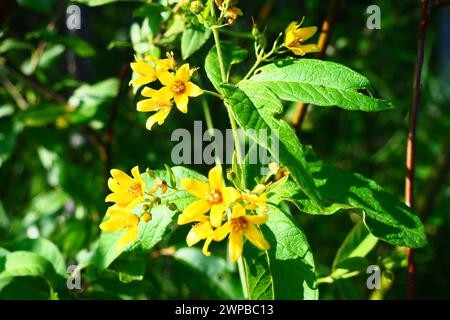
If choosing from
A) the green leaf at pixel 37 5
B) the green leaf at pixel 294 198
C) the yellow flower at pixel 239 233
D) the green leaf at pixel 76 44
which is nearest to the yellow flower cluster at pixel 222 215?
the yellow flower at pixel 239 233

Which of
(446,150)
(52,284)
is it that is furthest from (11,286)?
(446,150)

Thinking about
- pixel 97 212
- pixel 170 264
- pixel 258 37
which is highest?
pixel 258 37

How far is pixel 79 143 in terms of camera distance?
217 cm

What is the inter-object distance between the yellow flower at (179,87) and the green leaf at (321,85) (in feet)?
0.38

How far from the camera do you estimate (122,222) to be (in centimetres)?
102

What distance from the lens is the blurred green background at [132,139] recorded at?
60.9 inches

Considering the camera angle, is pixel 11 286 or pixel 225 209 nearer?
pixel 225 209

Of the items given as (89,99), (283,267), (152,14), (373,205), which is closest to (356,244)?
(373,205)

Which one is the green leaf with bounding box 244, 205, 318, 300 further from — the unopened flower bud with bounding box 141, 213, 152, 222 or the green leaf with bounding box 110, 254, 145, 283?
the green leaf with bounding box 110, 254, 145, 283

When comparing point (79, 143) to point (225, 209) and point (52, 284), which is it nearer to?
point (52, 284)

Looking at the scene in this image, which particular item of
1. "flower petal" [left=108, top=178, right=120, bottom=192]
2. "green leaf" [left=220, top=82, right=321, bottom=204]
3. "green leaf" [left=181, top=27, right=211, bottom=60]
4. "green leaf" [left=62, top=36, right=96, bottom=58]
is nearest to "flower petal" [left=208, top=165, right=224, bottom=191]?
"green leaf" [left=220, top=82, right=321, bottom=204]

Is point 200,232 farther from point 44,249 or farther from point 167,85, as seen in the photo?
point 44,249

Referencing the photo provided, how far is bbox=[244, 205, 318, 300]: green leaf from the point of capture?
0.99 meters

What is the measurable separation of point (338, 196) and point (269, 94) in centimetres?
27
